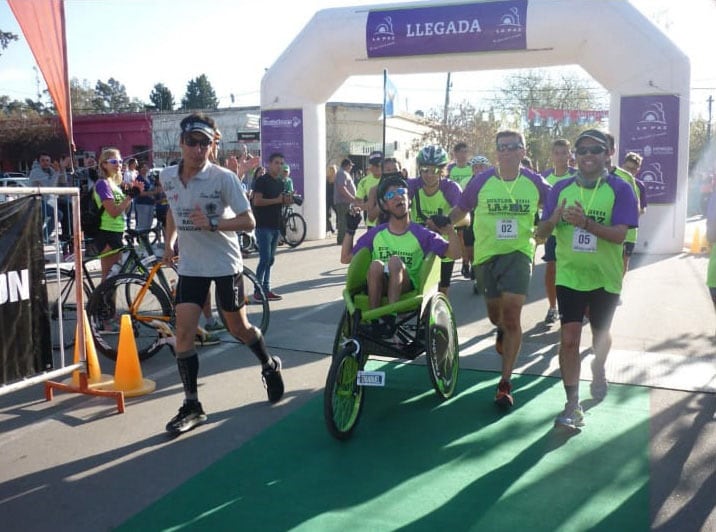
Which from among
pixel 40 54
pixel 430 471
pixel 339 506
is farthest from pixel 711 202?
pixel 40 54

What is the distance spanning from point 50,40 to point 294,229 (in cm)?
921

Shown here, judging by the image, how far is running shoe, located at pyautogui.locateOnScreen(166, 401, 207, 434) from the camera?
4516mm

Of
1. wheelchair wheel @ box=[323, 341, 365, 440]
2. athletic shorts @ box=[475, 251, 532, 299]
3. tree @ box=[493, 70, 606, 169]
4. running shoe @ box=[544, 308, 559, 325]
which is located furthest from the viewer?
tree @ box=[493, 70, 606, 169]

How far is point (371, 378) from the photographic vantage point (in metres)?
4.31

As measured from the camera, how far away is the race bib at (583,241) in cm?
449

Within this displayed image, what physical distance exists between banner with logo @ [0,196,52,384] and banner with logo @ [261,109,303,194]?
11.2 meters

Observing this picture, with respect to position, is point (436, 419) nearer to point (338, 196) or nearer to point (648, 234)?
point (648, 234)

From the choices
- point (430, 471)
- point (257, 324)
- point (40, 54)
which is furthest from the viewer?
point (257, 324)

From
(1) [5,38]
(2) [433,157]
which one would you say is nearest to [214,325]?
(2) [433,157]

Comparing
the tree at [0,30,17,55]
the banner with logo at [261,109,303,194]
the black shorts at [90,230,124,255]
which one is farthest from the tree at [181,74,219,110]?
the black shorts at [90,230,124,255]

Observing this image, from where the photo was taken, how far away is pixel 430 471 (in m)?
3.97

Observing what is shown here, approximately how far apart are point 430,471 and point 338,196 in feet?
39.0

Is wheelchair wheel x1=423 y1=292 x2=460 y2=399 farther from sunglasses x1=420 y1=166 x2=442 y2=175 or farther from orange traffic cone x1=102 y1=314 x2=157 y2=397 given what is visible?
orange traffic cone x1=102 y1=314 x2=157 y2=397

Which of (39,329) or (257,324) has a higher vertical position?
(39,329)
